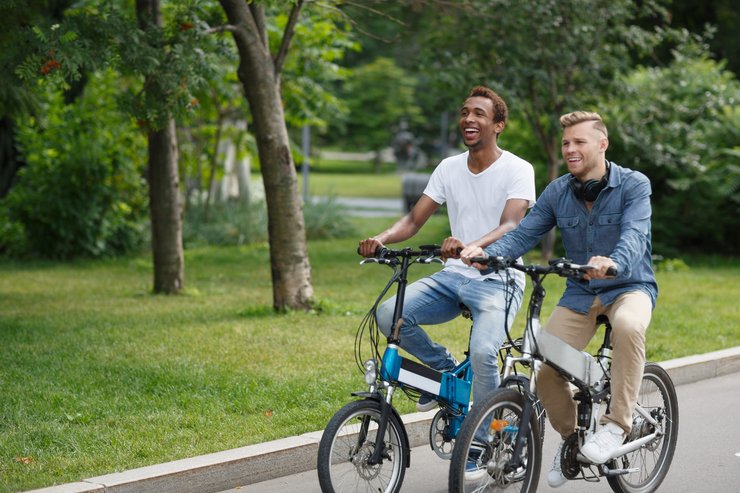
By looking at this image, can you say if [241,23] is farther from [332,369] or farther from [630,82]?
[630,82]

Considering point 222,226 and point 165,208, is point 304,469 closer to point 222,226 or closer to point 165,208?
point 165,208

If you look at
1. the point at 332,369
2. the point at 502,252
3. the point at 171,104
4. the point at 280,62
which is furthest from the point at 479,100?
the point at 280,62

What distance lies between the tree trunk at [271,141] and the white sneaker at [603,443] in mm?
5643

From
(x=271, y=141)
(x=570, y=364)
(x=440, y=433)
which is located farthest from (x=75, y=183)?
(x=570, y=364)

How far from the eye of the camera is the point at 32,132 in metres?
16.8

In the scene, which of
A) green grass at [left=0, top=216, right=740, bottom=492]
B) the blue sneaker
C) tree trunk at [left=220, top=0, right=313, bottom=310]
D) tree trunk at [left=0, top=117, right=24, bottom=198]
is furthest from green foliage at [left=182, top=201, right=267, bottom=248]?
the blue sneaker

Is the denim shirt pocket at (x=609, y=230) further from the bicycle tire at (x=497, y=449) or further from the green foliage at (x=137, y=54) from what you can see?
the green foliage at (x=137, y=54)

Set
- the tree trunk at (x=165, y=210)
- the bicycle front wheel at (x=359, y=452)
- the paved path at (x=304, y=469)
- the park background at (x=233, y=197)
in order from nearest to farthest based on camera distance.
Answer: the bicycle front wheel at (x=359, y=452), the paved path at (x=304, y=469), the park background at (x=233, y=197), the tree trunk at (x=165, y=210)

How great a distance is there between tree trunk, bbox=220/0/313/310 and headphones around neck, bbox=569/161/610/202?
5383 mm

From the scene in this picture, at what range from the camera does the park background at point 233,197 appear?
272 inches

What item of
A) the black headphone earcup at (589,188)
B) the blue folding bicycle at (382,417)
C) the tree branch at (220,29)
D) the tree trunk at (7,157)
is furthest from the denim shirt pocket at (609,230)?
the tree trunk at (7,157)

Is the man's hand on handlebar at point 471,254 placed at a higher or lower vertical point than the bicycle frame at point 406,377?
higher

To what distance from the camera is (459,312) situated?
5.31 meters

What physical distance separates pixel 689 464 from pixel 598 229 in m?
1.79
